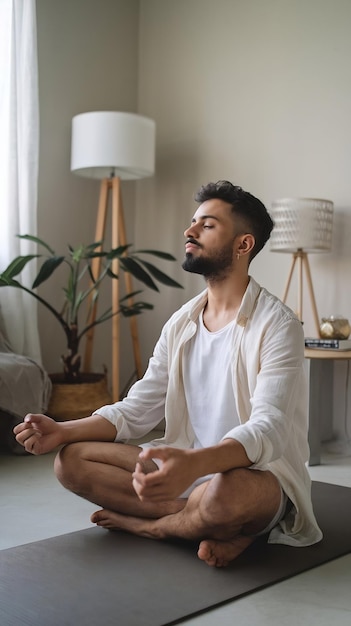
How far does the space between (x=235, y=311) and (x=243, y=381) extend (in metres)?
0.22

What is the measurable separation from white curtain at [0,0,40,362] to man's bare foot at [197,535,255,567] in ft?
7.30

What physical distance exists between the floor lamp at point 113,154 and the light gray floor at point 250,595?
1.03 m

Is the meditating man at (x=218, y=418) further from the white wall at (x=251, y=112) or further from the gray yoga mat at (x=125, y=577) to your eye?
the white wall at (x=251, y=112)

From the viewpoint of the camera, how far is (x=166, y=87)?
185 inches

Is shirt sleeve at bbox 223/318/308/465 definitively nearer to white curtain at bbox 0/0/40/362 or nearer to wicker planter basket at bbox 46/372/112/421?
wicker planter basket at bbox 46/372/112/421

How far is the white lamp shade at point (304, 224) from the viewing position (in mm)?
3652

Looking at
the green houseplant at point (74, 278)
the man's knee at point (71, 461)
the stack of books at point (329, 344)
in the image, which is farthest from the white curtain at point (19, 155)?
the man's knee at point (71, 461)

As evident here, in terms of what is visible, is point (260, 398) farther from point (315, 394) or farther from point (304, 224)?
point (304, 224)

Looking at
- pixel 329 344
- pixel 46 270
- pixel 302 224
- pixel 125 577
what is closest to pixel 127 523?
pixel 125 577

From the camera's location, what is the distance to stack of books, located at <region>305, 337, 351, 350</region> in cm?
351

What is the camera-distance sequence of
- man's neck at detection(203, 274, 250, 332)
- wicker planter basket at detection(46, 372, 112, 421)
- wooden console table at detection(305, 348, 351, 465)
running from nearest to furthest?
man's neck at detection(203, 274, 250, 332) < wooden console table at detection(305, 348, 351, 465) < wicker planter basket at detection(46, 372, 112, 421)

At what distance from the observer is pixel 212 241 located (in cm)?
216

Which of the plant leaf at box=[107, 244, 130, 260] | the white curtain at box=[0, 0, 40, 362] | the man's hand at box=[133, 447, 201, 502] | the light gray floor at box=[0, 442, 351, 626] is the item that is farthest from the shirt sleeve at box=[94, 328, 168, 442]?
the white curtain at box=[0, 0, 40, 362]

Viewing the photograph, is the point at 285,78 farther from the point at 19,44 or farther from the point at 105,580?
the point at 105,580
